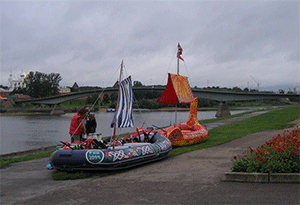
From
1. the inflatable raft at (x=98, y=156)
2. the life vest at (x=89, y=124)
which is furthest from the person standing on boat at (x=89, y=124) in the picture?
the inflatable raft at (x=98, y=156)

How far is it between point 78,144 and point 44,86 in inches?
4643

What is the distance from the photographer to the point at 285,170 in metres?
7.14

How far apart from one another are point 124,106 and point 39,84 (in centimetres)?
11797

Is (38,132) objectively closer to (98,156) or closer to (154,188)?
(98,156)

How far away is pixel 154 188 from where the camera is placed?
775 cm

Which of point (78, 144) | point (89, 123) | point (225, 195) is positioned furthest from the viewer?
point (89, 123)

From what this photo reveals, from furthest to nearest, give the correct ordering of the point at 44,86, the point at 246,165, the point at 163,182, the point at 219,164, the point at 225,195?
the point at 44,86 → the point at 219,164 → the point at 163,182 → the point at 246,165 → the point at 225,195

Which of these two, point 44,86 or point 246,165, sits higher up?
point 44,86

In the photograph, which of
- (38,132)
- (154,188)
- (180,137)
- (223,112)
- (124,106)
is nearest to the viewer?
(154,188)

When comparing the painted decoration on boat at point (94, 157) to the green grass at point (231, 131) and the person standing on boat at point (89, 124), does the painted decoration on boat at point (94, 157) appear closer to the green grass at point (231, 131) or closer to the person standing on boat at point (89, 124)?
the person standing on boat at point (89, 124)

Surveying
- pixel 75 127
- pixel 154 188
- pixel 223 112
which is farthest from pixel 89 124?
pixel 223 112

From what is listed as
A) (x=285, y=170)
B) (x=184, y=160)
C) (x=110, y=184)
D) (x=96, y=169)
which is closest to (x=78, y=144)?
(x=96, y=169)

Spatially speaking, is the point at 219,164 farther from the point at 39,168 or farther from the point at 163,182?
the point at 39,168

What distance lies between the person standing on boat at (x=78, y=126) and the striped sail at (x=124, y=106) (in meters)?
1.67
